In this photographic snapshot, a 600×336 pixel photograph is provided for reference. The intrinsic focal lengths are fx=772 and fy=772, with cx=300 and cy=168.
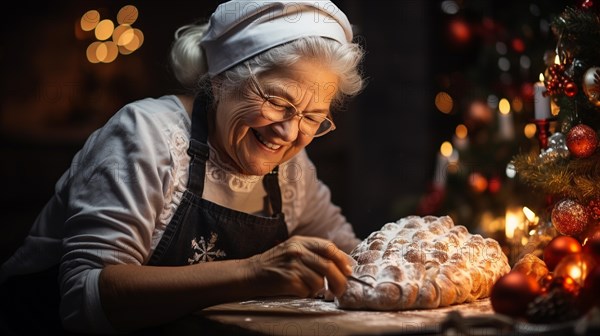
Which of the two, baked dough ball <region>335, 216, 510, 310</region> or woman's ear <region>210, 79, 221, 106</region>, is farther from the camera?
woman's ear <region>210, 79, 221, 106</region>

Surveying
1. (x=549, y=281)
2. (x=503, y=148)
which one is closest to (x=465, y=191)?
(x=503, y=148)

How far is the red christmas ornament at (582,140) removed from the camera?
6.55ft

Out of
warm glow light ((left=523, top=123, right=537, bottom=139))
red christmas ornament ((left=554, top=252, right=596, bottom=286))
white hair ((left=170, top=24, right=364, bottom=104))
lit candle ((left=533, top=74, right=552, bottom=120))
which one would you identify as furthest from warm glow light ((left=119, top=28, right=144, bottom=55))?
red christmas ornament ((left=554, top=252, right=596, bottom=286))

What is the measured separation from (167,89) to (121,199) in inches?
125

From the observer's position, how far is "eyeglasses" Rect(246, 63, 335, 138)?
78.7 inches

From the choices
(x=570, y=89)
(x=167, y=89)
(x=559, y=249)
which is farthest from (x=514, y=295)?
(x=167, y=89)

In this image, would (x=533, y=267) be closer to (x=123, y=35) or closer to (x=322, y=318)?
(x=322, y=318)

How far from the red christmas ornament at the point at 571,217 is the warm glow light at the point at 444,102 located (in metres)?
2.57

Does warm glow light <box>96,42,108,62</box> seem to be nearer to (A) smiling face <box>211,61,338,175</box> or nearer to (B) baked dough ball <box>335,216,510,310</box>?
(A) smiling face <box>211,61,338,175</box>

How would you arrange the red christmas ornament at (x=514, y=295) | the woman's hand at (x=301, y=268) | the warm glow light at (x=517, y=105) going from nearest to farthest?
the red christmas ornament at (x=514, y=295), the woman's hand at (x=301, y=268), the warm glow light at (x=517, y=105)

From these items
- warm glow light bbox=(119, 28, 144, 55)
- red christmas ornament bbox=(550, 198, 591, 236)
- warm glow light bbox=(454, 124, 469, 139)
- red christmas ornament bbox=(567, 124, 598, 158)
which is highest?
red christmas ornament bbox=(567, 124, 598, 158)

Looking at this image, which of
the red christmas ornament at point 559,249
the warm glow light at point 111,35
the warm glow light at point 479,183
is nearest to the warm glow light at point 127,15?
the warm glow light at point 111,35

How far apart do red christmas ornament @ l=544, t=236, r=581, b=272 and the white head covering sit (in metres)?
0.77

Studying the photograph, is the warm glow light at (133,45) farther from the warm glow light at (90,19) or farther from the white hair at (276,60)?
the white hair at (276,60)
